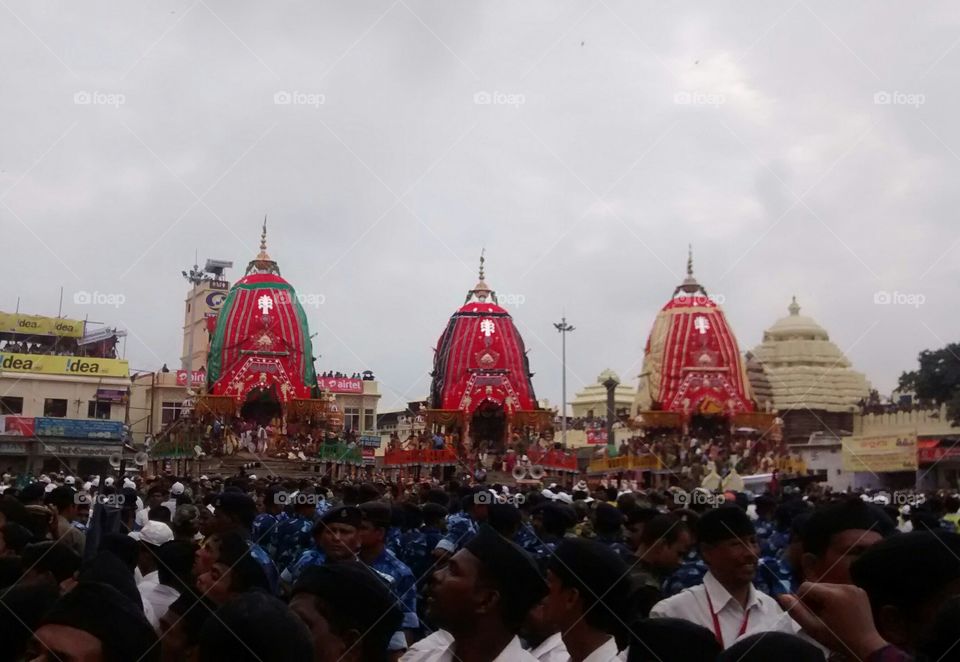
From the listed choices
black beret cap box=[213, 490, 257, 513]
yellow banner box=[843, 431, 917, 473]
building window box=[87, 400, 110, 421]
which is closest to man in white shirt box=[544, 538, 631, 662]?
black beret cap box=[213, 490, 257, 513]

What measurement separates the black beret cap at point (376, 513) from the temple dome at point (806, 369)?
168 feet

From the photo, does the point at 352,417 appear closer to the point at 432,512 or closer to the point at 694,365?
the point at 694,365

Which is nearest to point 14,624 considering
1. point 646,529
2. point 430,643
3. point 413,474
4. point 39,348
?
point 430,643

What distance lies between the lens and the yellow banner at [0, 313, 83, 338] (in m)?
58.8

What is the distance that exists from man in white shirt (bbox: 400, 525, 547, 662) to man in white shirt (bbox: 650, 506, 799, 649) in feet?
3.30

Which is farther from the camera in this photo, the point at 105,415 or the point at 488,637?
the point at 105,415

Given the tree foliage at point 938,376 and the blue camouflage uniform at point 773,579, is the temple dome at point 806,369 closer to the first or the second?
the tree foliage at point 938,376

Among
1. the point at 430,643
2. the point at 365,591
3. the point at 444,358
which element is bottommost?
the point at 430,643

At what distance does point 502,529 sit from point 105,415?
165ft

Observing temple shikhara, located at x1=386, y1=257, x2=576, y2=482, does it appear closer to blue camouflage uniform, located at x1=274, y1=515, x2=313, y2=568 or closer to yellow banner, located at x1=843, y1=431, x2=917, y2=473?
yellow banner, located at x1=843, y1=431, x2=917, y2=473

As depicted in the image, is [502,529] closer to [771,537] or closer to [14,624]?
[771,537]

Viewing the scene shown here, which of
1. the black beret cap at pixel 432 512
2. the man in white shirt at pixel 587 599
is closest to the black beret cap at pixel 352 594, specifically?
the man in white shirt at pixel 587 599

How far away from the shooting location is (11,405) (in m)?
50.8

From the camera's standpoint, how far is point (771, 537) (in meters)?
8.88
